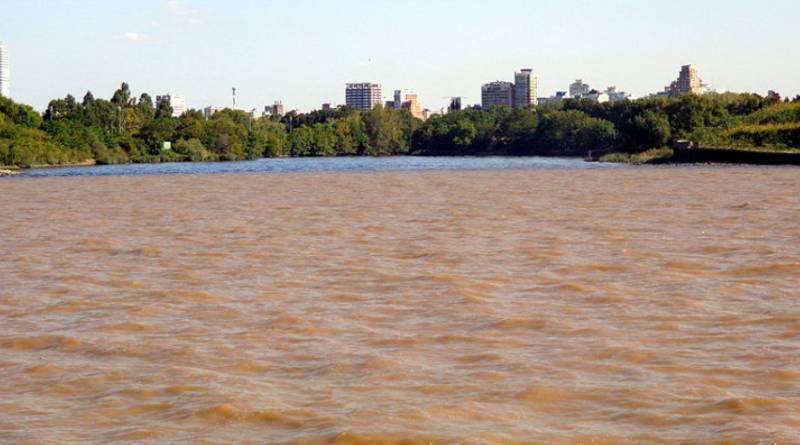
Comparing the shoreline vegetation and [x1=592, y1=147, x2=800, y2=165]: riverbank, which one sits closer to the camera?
[x1=592, y1=147, x2=800, y2=165]: riverbank

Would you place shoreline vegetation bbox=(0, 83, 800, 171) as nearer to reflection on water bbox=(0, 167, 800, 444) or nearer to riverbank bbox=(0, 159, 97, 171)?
riverbank bbox=(0, 159, 97, 171)

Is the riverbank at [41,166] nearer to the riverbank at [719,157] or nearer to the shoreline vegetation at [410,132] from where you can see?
the shoreline vegetation at [410,132]

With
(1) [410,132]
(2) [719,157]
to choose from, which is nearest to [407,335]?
(2) [719,157]

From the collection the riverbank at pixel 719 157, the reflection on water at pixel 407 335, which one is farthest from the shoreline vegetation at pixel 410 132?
the reflection on water at pixel 407 335

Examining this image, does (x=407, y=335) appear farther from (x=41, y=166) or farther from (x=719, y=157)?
(x=41, y=166)

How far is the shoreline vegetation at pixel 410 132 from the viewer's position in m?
69.2

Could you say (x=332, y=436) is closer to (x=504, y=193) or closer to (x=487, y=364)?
(x=487, y=364)

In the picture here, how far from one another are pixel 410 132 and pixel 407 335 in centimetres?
14458

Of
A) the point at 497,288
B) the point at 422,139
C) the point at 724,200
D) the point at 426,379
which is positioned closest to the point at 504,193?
the point at 724,200

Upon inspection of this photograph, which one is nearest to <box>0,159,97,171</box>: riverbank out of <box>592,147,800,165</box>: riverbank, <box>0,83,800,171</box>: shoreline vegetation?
<box>0,83,800,171</box>: shoreline vegetation

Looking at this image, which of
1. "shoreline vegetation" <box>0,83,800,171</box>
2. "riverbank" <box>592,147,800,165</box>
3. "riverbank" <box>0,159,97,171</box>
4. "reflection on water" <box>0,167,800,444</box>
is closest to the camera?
"reflection on water" <box>0,167,800,444</box>

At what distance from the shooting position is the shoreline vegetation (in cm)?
6925

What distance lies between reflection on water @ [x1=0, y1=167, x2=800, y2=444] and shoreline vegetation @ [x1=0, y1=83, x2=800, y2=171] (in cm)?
3928

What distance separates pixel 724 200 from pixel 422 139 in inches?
4899
